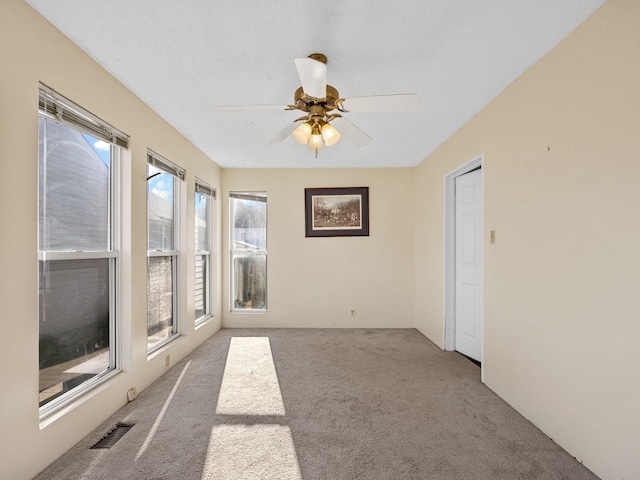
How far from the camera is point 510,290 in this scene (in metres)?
2.47

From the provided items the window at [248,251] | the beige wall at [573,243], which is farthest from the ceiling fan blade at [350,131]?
the window at [248,251]

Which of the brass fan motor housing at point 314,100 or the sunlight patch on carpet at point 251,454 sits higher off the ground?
the brass fan motor housing at point 314,100

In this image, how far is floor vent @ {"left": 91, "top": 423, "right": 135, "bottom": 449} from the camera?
6.43ft

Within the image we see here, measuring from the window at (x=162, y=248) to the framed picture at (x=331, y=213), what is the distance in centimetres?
192

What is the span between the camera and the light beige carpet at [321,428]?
5.78 feet

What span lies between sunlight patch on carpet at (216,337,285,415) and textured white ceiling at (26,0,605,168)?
7.66ft

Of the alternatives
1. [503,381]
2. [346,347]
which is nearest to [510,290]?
[503,381]

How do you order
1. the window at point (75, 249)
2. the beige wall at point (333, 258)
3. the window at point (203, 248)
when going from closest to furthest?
1. the window at point (75, 249)
2. the window at point (203, 248)
3. the beige wall at point (333, 258)

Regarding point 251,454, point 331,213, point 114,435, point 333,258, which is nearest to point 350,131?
point 251,454

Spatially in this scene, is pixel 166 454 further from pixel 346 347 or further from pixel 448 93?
pixel 448 93

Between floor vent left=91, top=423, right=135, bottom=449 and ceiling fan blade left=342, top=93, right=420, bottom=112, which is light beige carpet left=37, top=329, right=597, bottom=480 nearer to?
floor vent left=91, top=423, right=135, bottom=449

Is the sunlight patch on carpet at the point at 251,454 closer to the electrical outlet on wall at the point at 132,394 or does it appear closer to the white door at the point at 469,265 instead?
the electrical outlet on wall at the point at 132,394

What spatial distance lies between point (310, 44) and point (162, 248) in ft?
7.75

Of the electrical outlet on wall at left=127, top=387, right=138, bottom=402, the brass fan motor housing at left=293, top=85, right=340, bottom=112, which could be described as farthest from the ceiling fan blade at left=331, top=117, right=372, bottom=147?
the electrical outlet on wall at left=127, top=387, right=138, bottom=402
